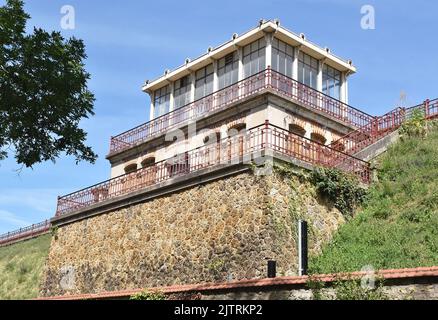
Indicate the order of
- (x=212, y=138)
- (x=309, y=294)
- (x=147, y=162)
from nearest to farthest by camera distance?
(x=309, y=294) → (x=212, y=138) → (x=147, y=162)

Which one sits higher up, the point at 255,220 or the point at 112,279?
the point at 255,220

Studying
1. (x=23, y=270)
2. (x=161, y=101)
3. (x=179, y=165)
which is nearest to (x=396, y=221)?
(x=179, y=165)

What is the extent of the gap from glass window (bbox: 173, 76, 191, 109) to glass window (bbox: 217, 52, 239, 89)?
8.02 feet

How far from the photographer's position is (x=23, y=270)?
112 feet

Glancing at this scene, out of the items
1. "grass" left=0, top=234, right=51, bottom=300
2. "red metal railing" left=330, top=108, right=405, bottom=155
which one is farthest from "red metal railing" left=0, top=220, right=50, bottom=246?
"red metal railing" left=330, top=108, right=405, bottom=155

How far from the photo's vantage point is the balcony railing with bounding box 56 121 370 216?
18047mm

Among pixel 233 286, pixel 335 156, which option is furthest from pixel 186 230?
pixel 233 286

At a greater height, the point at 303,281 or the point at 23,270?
the point at 23,270

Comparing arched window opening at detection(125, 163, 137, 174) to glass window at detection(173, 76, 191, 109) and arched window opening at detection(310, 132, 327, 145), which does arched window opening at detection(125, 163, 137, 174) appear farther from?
arched window opening at detection(310, 132, 327, 145)

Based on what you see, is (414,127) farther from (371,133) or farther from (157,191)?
(157,191)

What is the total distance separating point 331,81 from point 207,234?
14.1m

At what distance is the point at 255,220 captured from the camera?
1678 cm

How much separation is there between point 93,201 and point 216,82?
8.33 m
